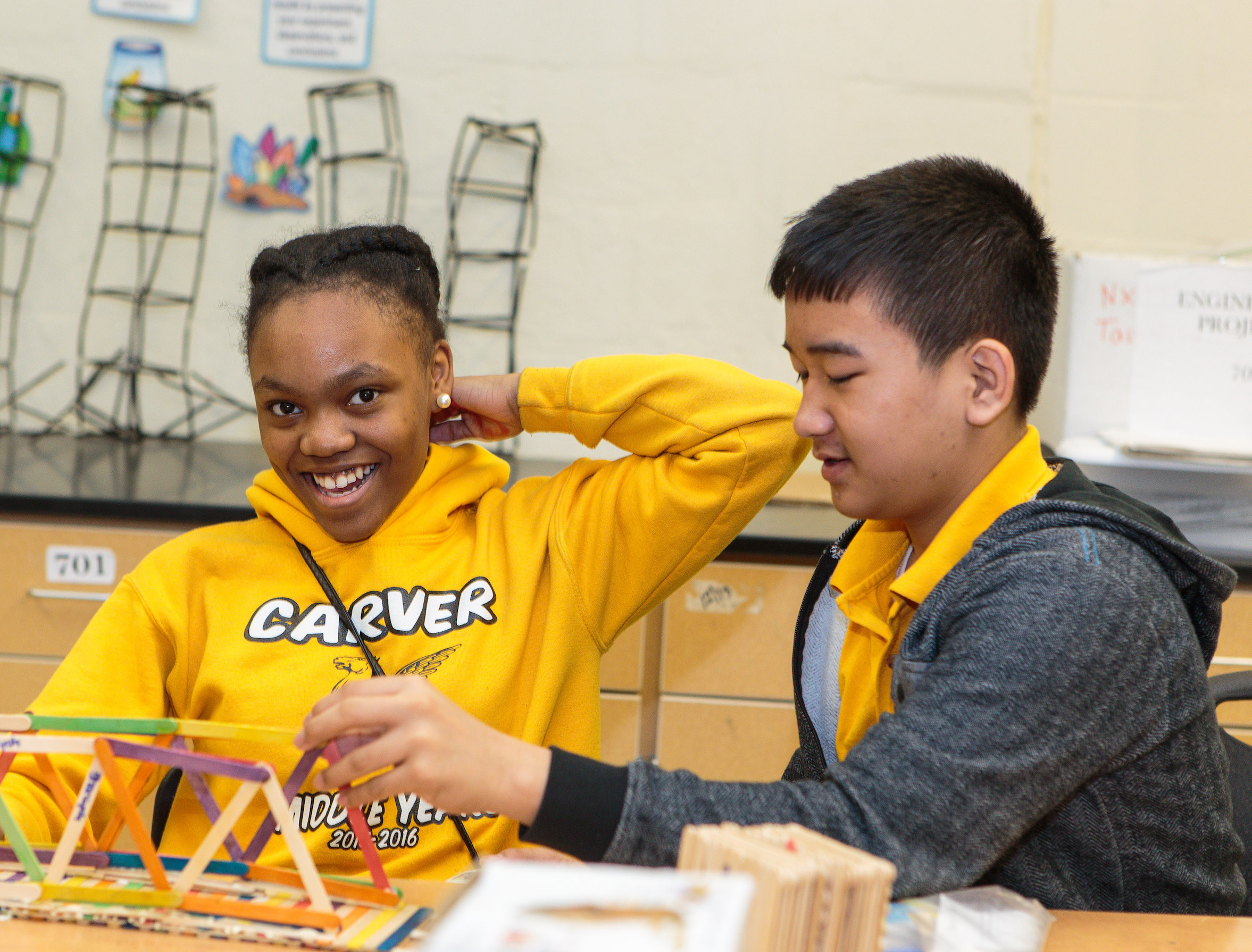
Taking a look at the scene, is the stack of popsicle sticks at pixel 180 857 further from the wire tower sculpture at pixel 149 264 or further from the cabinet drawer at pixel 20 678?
the wire tower sculpture at pixel 149 264

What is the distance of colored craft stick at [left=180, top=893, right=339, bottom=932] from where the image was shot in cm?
69

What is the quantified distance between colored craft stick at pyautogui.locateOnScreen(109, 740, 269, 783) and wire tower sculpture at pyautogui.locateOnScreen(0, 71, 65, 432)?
1.79 metres

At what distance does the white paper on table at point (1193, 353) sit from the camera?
Result: 1.89 m

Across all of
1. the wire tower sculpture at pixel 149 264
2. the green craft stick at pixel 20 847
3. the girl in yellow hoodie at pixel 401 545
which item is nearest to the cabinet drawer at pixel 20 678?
the wire tower sculpture at pixel 149 264

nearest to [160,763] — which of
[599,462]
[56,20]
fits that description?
[599,462]

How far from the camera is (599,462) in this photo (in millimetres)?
1208

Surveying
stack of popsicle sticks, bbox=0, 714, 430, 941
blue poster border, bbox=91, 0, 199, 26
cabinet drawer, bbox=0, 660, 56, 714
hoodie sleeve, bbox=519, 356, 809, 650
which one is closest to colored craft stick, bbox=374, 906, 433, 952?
stack of popsicle sticks, bbox=0, 714, 430, 941

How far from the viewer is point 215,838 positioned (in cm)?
71

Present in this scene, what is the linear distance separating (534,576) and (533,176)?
1323 mm

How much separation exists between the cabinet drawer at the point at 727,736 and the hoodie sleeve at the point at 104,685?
0.87 m

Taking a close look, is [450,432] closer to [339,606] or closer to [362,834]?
[339,606]

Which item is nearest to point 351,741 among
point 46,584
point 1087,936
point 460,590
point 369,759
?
point 369,759

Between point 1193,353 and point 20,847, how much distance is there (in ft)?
6.21

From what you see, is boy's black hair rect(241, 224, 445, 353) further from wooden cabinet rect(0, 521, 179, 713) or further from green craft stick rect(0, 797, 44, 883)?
wooden cabinet rect(0, 521, 179, 713)
